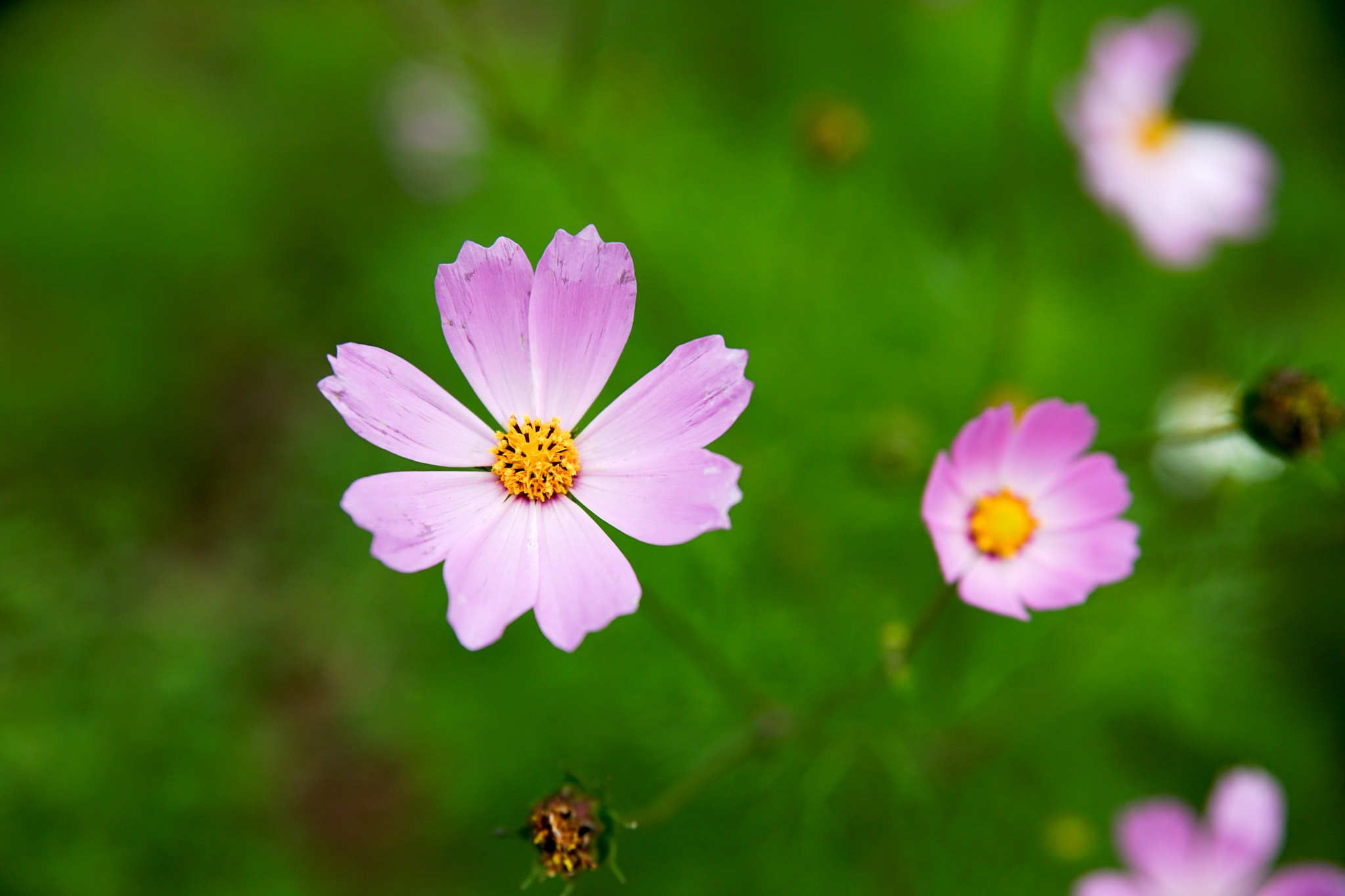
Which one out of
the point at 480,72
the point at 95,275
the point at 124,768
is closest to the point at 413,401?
the point at 480,72

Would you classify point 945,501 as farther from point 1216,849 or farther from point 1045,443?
point 1216,849

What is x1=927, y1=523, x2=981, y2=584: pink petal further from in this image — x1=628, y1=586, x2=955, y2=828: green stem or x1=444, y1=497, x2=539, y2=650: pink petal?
x1=444, y1=497, x2=539, y2=650: pink petal

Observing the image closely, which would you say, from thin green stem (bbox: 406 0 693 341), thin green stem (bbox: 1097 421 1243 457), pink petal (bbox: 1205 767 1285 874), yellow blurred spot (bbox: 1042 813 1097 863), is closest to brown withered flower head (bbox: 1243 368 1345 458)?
thin green stem (bbox: 1097 421 1243 457)

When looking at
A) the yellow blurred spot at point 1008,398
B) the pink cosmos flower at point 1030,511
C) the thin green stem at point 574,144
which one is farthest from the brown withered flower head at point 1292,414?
the thin green stem at point 574,144

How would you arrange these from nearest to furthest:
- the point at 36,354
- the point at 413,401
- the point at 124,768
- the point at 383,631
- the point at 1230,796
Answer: the point at 413,401
the point at 1230,796
the point at 124,768
the point at 383,631
the point at 36,354

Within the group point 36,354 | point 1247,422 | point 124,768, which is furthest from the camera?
point 36,354

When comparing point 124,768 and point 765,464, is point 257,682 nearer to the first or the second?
point 124,768
